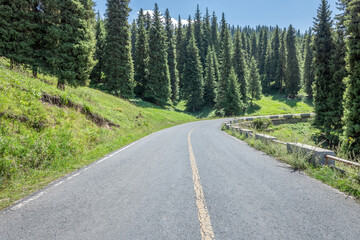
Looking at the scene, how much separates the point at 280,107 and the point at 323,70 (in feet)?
102

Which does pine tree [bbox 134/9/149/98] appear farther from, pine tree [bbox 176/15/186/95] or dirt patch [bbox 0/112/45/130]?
dirt patch [bbox 0/112/45/130]

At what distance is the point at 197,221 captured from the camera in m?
2.74

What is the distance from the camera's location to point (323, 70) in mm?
21094

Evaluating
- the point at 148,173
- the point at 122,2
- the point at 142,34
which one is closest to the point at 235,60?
the point at 142,34

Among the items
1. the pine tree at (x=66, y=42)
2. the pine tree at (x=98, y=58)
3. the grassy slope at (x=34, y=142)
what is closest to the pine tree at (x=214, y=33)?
the pine tree at (x=98, y=58)

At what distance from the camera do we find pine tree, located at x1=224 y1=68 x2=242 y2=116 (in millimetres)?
39469

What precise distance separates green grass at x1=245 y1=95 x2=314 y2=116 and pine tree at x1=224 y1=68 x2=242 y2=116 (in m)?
6.71

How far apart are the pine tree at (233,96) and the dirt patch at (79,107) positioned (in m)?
30.1

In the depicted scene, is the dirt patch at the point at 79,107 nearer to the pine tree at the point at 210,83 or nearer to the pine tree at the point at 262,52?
the pine tree at the point at 210,83

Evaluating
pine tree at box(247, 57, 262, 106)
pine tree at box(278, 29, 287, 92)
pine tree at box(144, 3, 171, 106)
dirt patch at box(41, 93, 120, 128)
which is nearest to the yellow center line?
dirt patch at box(41, 93, 120, 128)

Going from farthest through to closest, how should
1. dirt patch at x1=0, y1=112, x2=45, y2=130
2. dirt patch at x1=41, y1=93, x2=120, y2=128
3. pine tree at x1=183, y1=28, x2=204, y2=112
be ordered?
pine tree at x1=183, y1=28, x2=204, y2=112, dirt patch at x1=41, y1=93, x2=120, y2=128, dirt patch at x1=0, y1=112, x2=45, y2=130

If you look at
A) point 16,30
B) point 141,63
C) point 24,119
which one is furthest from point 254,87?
point 24,119

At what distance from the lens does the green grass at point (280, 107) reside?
152 feet

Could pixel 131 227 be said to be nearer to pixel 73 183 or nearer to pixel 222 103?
pixel 73 183
